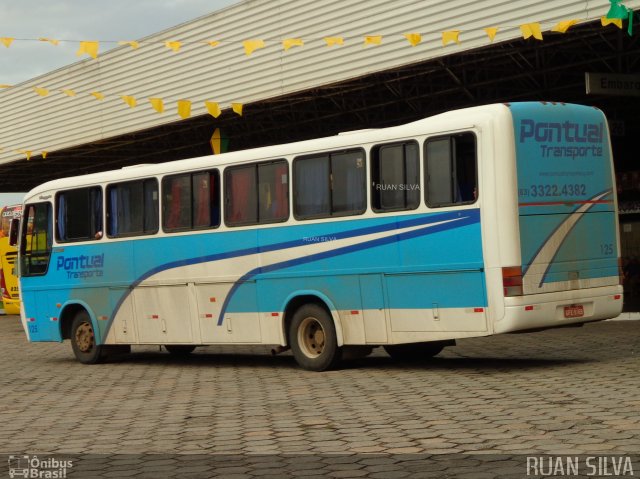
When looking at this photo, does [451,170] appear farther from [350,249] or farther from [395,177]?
[350,249]

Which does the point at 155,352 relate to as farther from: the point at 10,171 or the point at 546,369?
the point at 10,171

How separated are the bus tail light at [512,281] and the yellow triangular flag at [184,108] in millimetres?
15456

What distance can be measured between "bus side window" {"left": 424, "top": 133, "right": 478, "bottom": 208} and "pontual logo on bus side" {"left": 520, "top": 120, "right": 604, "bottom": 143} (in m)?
0.63

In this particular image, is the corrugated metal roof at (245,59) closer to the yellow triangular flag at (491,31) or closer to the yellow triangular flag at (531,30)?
the yellow triangular flag at (491,31)

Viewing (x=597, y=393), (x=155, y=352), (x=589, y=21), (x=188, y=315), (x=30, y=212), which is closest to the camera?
(x=597, y=393)

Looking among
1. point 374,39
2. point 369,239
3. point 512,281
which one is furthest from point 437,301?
point 374,39

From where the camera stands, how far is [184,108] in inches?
1101

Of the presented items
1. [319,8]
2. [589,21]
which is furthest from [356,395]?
[319,8]

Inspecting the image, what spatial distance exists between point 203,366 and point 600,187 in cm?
640

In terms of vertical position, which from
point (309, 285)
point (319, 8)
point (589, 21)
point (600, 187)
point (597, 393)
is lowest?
point (597, 393)

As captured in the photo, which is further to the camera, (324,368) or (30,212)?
(30,212)

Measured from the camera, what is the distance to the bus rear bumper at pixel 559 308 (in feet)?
43.3

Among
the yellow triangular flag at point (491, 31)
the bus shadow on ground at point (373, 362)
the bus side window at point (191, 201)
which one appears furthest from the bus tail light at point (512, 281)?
the yellow triangular flag at point (491, 31)

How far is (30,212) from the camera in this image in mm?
20141
